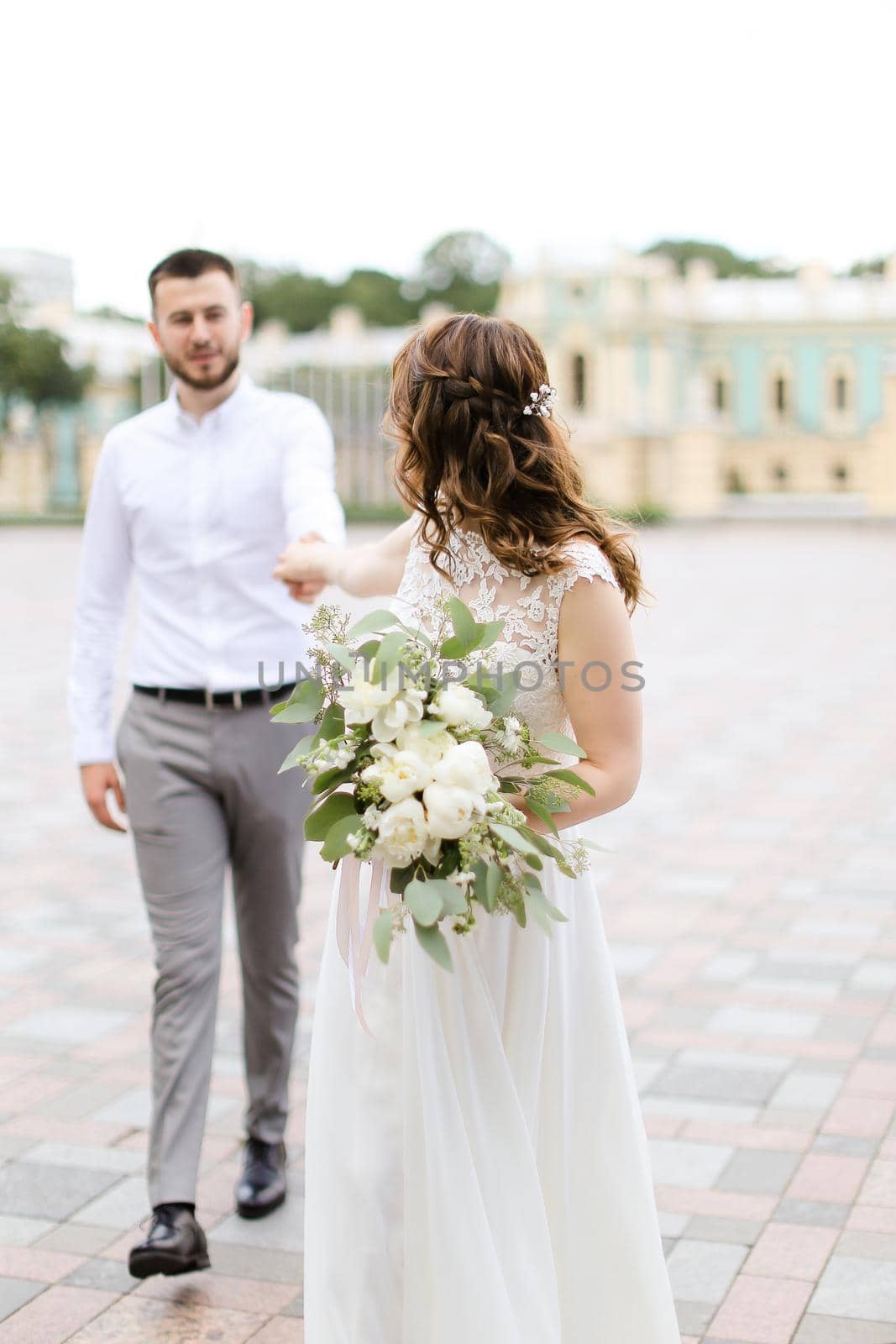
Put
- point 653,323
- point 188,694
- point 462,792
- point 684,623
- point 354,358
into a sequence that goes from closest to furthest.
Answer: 1. point 462,792
2. point 188,694
3. point 684,623
4. point 354,358
5. point 653,323

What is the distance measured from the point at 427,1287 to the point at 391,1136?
215mm

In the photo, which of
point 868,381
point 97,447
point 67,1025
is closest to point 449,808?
point 67,1025

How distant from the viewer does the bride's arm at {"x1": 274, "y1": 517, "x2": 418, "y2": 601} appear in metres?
2.91

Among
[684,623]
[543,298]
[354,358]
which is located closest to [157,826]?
[684,623]

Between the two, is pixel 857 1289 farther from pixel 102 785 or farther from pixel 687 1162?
Answer: pixel 102 785

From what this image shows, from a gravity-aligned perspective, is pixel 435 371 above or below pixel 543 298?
below

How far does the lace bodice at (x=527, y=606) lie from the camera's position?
2357 mm

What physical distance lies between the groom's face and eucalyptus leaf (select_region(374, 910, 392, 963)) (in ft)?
5.55

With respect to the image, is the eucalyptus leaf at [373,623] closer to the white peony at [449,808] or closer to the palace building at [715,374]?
the white peony at [449,808]

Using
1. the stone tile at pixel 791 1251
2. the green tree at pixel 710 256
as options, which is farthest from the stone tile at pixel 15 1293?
the green tree at pixel 710 256

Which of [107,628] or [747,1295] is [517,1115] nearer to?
[747,1295]

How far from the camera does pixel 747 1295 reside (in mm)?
3195

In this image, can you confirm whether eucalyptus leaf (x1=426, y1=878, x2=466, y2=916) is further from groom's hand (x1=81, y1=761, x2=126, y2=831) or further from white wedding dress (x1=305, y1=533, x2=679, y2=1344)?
groom's hand (x1=81, y1=761, x2=126, y2=831)

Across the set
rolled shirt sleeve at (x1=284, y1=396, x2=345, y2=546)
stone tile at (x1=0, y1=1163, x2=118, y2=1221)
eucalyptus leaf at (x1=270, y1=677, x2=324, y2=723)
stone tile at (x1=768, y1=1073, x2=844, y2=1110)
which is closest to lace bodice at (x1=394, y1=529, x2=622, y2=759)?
eucalyptus leaf at (x1=270, y1=677, x2=324, y2=723)
